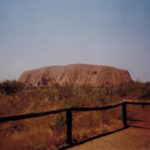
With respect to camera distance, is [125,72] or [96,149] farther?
[125,72]

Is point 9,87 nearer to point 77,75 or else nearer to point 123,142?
point 123,142

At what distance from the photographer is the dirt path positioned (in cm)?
712

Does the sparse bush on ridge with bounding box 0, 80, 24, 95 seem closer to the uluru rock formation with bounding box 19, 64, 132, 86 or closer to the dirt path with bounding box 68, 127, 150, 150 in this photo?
the dirt path with bounding box 68, 127, 150, 150

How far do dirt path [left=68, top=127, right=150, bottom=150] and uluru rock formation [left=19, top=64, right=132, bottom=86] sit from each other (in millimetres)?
70709

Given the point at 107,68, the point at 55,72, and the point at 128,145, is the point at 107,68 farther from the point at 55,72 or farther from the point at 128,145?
the point at 128,145

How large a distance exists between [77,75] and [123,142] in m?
89.3

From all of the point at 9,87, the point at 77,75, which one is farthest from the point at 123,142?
the point at 77,75

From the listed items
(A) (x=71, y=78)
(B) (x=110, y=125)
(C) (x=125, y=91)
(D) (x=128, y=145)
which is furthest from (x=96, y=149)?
(A) (x=71, y=78)

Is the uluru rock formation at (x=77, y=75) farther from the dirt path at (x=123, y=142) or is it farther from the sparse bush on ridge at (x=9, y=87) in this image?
the dirt path at (x=123, y=142)

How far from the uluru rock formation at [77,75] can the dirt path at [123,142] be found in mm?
70709

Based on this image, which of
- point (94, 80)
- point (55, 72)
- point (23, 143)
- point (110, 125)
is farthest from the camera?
point (55, 72)

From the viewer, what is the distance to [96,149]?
6.90m

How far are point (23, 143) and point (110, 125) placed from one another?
4.48 metres

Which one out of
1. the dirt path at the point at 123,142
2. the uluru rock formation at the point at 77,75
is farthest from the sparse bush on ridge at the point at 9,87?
the uluru rock formation at the point at 77,75
